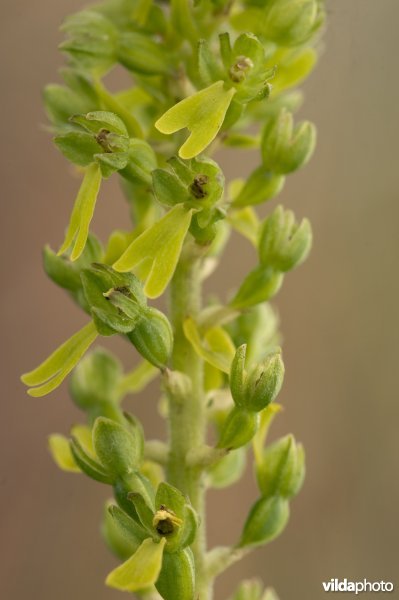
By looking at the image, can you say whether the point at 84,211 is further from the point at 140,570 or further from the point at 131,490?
the point at 140,570

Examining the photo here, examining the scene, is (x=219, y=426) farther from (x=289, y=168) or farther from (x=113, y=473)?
(x=289, y=168)

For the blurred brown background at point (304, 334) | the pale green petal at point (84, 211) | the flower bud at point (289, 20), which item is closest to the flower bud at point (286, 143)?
the flower bud at point (289, 20)

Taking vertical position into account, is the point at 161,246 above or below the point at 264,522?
above

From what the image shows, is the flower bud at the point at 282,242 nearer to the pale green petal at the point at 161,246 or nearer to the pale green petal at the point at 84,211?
the pale green petal at the point at 161,246

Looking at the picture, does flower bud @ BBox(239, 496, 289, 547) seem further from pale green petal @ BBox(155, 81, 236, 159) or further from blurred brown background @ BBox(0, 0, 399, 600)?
blurred brown background @ BBox(0, 0, 399, 600)

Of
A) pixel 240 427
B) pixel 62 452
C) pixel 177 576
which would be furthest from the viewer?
pixel 62 452

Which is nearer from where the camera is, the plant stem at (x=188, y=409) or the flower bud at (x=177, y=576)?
the flower bud at (x=177, y=576)

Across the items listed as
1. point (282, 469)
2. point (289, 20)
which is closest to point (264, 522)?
point (282, 469)
